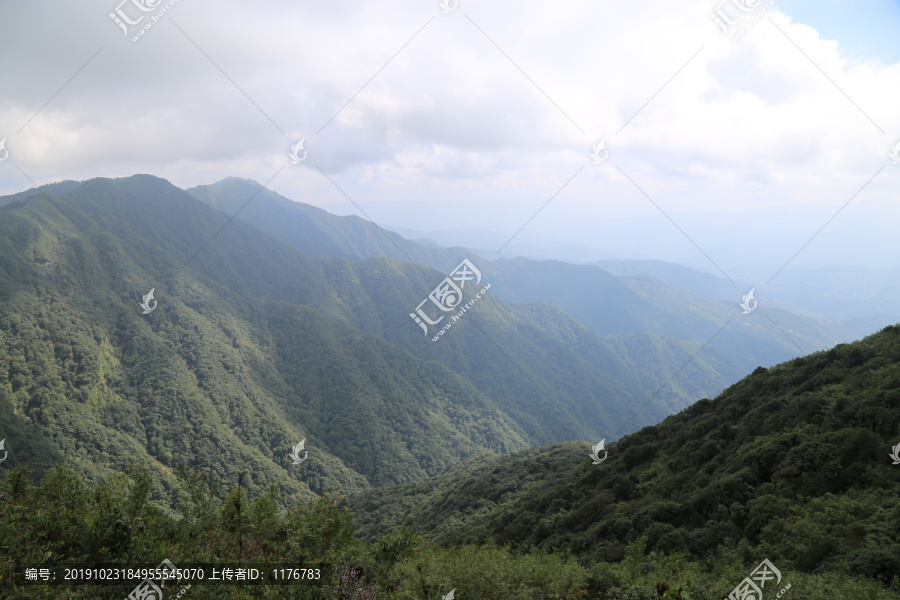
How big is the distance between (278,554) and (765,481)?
53.6 feet

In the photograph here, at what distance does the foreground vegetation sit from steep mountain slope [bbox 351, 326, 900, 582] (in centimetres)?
150

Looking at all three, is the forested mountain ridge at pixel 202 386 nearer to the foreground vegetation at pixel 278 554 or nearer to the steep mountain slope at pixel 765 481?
the steep mountain slope at pixel 765 481

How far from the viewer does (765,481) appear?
595 inches

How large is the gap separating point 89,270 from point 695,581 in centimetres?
18210

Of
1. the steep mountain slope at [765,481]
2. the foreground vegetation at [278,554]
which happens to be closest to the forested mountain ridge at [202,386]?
the steep mountain slope at [765,481]

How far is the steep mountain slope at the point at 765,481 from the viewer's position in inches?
452

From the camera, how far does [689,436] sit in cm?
2239

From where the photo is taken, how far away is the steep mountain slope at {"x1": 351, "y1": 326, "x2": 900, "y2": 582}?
37.7ft

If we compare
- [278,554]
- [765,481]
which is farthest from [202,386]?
[765,481]

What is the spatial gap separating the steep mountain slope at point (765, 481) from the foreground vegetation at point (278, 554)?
150 cm

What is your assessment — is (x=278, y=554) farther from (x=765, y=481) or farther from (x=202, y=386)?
(x=202, y=386)

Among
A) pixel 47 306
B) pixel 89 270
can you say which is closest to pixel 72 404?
pixel 47 306

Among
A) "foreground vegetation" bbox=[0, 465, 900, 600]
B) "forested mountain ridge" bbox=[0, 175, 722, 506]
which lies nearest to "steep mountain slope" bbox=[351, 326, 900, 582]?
"foreground vegetation" bbox=[0, 465, 900, 600]

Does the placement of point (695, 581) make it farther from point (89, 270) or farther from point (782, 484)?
point (89, 270)
